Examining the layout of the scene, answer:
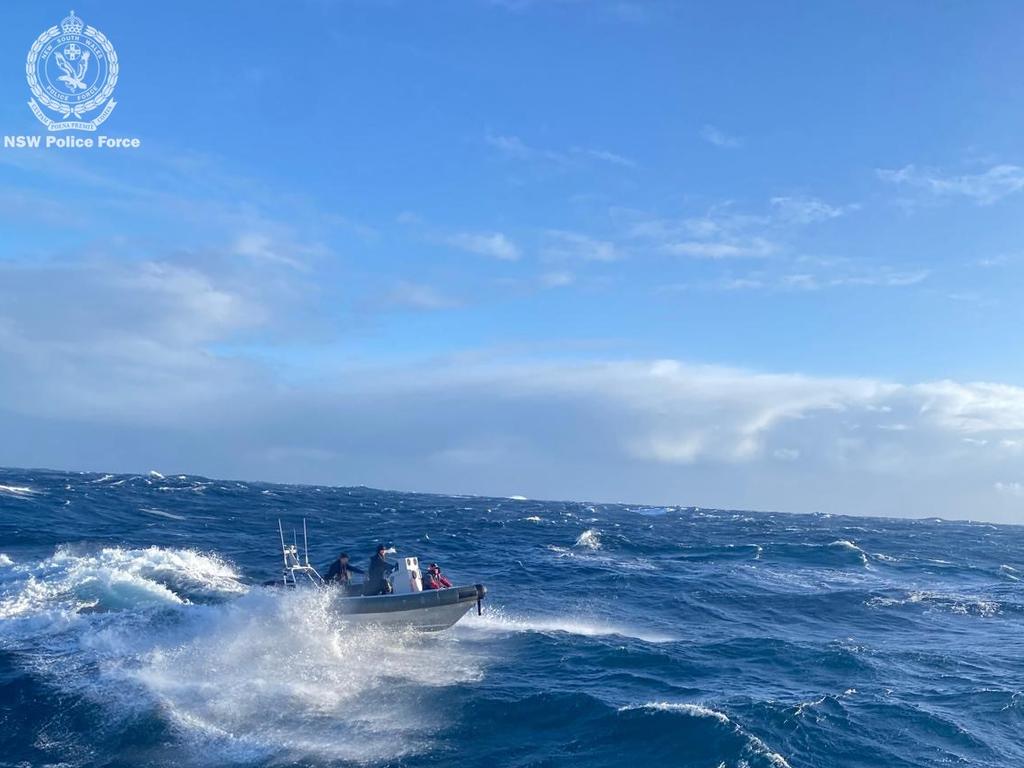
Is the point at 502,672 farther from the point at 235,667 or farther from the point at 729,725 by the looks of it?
the point at 235,667

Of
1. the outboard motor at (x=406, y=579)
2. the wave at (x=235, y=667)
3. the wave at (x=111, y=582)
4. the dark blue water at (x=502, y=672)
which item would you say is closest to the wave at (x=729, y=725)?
the dark blue water at (x=502, y=672)

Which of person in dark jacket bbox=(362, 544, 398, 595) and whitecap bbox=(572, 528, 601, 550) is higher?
person in dark jacket bbox=(362, 544, 398, 595)

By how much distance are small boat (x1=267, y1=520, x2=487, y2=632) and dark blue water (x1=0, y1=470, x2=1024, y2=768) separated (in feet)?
1.54

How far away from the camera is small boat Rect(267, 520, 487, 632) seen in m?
20.9

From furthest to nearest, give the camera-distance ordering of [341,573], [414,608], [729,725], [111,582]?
[111,582] → [341,573] → [414,608] → [729,725]

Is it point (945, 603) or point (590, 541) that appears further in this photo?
point (590, 541)

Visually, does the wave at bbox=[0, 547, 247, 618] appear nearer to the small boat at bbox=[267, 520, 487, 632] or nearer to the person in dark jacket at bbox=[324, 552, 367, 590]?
the small boat at bbox=[267, 520, 487, 632]

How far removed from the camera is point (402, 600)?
21078 mm

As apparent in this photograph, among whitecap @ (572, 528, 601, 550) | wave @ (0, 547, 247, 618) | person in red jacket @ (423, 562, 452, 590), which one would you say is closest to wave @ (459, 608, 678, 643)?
person in red jacket @ (423, 562, 452, 590)

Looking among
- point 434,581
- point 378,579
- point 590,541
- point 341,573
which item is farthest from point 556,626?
point 590,541

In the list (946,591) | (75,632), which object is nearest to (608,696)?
(75,632)

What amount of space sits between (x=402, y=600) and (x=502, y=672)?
3.86m

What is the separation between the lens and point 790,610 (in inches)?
1142

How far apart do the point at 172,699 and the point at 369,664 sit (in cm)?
473
